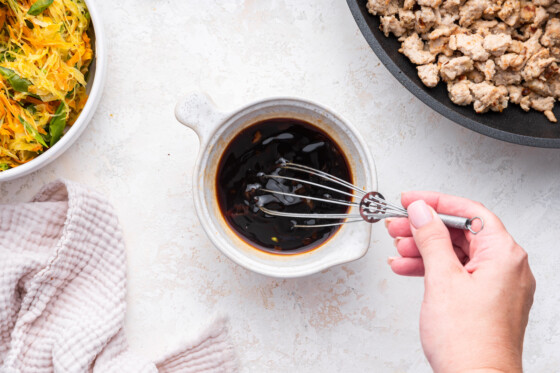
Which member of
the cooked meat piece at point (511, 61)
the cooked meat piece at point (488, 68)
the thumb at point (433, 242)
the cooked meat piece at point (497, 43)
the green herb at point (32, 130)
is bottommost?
the thumb at point (433, 242)

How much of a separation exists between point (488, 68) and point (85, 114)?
772mm

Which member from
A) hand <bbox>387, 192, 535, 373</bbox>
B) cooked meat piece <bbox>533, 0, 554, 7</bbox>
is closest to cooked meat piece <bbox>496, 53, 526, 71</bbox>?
cooked meat piece <bbox>533, 0, 554, 7</bbox>

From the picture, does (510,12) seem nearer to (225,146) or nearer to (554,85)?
(554,85)

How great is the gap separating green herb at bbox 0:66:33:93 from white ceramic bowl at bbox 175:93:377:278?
1.01ft

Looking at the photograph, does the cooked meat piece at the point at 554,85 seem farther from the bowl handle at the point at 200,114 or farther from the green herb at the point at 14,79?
the green herb at the point at 14,79

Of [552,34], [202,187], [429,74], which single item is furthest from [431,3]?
[202,187]

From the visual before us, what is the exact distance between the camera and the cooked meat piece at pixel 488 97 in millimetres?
1120

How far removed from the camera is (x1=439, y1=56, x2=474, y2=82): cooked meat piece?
1114mm

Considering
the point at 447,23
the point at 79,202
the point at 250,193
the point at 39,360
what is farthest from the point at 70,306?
the point at 447,23

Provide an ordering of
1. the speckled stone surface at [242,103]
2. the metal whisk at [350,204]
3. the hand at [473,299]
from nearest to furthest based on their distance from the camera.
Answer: the hand at [473,299]
the metal whisk at [350,204]
the speckled stone surface at [242,103]

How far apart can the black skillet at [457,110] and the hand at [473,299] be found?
22cm

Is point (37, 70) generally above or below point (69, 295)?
above

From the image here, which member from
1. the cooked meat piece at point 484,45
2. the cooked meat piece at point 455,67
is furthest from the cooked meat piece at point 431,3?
the cooked meat piece at point 455,67

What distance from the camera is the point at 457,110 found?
45.0 inches
